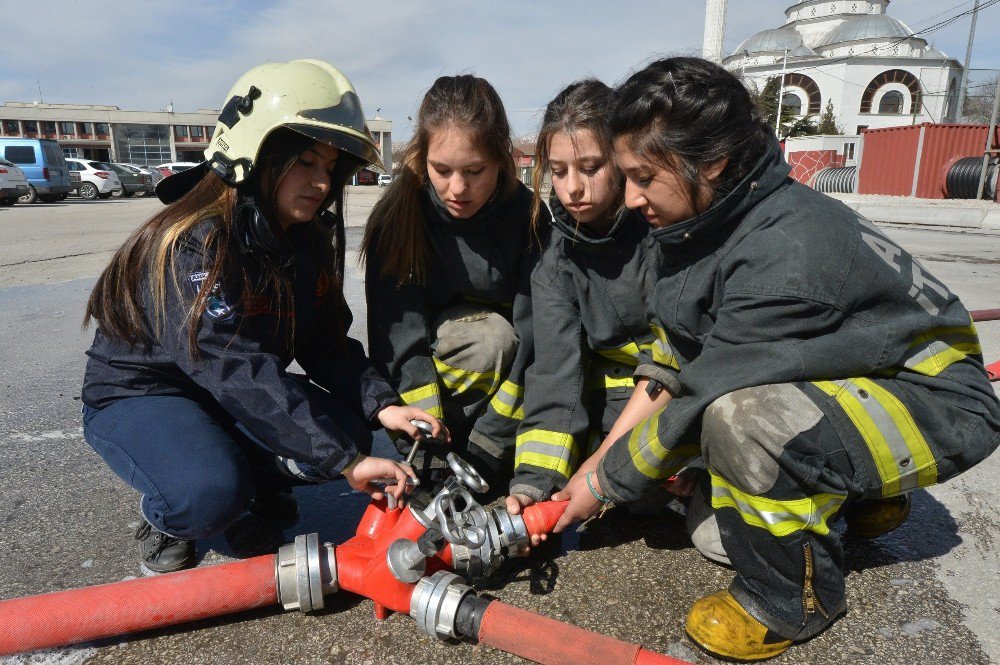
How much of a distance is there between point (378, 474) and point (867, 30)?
66.5 meters

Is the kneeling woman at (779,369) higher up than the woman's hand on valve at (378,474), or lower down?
higher up

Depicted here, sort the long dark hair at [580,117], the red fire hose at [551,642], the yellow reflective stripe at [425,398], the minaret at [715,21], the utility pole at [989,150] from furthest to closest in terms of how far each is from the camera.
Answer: the utility pole at [989,150], the minaret at [715,21], the yellow reflective stripe at [425,398], the long dark hair at [580,117], the red fire hose at [551,642]

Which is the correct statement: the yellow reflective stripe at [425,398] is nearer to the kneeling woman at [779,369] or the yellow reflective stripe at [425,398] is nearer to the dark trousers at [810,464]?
the kneeling woman at [779,369]

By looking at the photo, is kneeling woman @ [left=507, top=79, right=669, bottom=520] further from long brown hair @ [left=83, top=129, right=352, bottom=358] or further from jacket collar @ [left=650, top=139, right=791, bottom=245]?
long brown hair @ [left=83, top=129, right=352, bottom=358]

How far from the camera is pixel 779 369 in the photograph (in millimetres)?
1558

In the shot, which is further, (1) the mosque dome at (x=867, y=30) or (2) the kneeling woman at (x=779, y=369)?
(1) the mosque dome at (x=867, y=30)

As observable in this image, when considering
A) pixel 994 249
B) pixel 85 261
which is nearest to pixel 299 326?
pixel 85 261

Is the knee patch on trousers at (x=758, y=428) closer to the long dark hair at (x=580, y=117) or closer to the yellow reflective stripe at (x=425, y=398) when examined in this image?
the long dark hair at (x=580, y=117)

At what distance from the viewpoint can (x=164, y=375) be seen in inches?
79.7

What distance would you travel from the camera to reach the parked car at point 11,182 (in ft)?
54.3

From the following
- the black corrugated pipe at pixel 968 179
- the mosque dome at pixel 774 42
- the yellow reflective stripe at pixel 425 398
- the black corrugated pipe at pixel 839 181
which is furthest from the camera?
the mosque dome at pixel 774 42

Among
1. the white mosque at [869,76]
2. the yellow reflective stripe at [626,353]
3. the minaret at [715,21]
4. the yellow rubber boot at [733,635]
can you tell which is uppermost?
the white mosque at [869,76]

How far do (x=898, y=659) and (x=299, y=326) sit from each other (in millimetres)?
1818

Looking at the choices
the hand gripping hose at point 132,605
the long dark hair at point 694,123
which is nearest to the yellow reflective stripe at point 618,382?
the long dark hair at point 694,123
